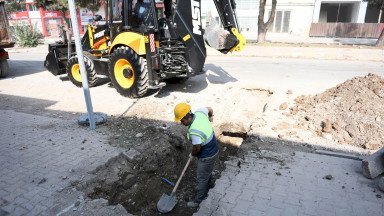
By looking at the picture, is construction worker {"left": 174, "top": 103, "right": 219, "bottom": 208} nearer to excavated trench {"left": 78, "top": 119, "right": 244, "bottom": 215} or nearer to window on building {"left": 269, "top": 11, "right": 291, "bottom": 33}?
excavated trench {"left": 78, "top": 119, "right": 244, "bottom": 215}

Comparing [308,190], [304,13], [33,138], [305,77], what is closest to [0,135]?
[33,138]

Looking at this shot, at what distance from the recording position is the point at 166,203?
3.95 metres

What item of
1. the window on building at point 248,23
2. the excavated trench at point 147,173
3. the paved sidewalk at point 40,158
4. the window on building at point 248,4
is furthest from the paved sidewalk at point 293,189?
the window on building at point 248,4

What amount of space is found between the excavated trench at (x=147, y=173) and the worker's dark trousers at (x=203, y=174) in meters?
0.25

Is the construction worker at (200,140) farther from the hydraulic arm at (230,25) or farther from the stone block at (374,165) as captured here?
the hydraulic arm at (230,25)

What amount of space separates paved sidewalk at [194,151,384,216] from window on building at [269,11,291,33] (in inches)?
1124

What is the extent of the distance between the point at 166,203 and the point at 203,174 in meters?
0.66

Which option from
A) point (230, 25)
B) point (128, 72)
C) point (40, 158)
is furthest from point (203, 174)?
point (230, 25)

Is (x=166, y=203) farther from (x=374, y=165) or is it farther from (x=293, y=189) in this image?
(x=374, y=165)

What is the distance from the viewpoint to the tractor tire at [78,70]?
331 inches

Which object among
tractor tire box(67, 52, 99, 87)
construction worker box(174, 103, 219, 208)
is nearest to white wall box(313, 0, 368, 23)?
tractor tire box(67, 52, 99, 87)

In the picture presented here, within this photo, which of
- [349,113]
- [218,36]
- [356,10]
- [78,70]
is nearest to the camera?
[349,113]

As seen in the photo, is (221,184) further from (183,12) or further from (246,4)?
(246,4)

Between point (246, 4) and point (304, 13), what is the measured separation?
6298mm
